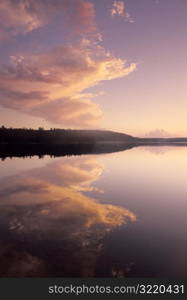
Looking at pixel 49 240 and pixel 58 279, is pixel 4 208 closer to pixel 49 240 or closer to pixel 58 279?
pixel 49 240

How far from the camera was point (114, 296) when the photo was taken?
650 cm

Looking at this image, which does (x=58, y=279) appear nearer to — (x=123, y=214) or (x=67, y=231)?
(x=67, y=231)

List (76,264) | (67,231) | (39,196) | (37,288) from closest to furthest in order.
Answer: (37,288) → (76,264) → (67,231) → (39,196)

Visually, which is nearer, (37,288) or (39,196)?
(37,288)

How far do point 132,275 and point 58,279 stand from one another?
229 cm

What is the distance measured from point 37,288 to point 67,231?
3.25 meters

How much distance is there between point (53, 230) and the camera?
9.66 metres

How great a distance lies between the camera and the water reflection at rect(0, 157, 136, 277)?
22.9 ft

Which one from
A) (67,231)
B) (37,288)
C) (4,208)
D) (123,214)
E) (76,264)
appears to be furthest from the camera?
(4,208)

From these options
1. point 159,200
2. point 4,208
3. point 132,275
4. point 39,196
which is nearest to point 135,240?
point 132,275

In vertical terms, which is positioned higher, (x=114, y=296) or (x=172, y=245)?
(x=172, y=245)

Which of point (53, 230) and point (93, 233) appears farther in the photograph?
point (53, 230)

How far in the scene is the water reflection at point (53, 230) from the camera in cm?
698

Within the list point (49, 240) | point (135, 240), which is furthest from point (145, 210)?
point (49, 240)
